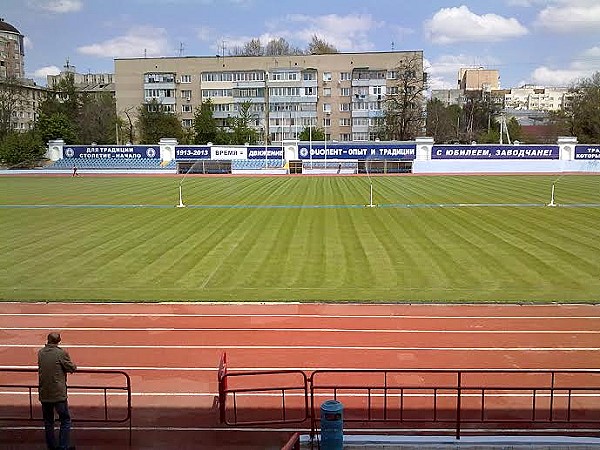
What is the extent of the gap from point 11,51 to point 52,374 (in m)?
151

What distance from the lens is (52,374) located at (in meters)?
7.81

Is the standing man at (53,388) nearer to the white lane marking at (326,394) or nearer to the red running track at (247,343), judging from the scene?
the red running track at (247,343)

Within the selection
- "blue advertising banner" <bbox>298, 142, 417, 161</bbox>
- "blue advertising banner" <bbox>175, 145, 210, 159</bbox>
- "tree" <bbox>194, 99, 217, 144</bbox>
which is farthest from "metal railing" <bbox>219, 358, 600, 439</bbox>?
"tree" <bbox>194, 99, 217, 144</bbox>

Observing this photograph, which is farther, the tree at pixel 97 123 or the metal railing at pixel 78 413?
the tree at pixel 97 123

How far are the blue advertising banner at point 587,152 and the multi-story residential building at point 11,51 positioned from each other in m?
117

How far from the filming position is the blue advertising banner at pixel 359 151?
212 ft

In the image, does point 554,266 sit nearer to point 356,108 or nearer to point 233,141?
point 233,141

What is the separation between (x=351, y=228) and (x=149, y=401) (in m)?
17.5

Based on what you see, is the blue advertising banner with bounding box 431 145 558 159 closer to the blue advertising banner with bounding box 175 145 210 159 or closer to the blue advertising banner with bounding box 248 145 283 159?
the blue advertising banner with bounding box 248 145 283 159

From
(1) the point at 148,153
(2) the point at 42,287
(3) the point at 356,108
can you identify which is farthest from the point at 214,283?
(3) the point at 356,108

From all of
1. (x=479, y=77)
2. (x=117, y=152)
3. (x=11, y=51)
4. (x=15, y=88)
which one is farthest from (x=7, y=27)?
(x=479, y=77)

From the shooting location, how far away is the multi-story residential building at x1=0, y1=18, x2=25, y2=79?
431 ft

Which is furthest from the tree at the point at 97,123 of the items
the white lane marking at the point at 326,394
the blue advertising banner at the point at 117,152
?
the white lane marking at the point at 326,394

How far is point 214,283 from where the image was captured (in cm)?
1772
